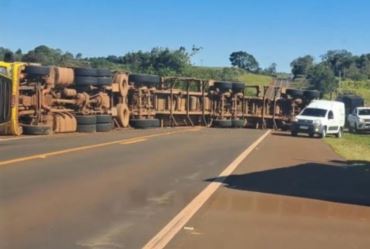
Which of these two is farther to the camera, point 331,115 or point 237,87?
point 237,87

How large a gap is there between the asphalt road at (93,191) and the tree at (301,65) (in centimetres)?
9510

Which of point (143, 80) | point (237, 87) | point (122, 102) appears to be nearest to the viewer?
point (122, 102)

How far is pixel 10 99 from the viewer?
27.2m

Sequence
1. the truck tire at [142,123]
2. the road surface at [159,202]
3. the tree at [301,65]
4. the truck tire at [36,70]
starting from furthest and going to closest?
the tree at [301,65], the truck tire at [142,123], the truck tire at [36,70], the road surface at [159,202]

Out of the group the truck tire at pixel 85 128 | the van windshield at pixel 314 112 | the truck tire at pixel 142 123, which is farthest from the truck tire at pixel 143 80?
the van windshield at pixel 314 112

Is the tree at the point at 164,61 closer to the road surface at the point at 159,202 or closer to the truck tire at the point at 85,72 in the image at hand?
the truck tire at the point at 85,72

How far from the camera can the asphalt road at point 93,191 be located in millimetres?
8570

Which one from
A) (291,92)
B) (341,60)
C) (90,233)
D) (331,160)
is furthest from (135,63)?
(90,233)

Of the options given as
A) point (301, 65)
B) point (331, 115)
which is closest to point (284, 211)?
point (331, 115)

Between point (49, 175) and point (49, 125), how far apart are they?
16604 mm

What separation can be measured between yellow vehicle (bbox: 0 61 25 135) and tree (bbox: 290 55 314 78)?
8731cm

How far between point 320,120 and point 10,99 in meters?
19.9

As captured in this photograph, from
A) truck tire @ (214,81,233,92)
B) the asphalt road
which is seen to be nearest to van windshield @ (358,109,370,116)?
truck tire @ (214,81,233,92)

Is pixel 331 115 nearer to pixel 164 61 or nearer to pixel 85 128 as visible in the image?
pixel 85 128
